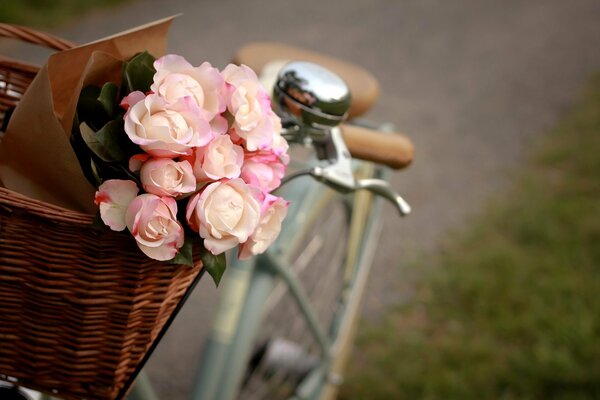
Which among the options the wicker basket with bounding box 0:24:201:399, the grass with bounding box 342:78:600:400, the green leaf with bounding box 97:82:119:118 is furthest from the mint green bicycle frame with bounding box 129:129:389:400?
the grass with bounding box 342:78:600:400

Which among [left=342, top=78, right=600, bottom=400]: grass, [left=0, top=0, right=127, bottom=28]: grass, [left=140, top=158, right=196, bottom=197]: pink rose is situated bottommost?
[left=342, top=78, right=600, bottom=400]: grass

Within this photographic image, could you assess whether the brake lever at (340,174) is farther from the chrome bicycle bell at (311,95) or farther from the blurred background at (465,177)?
the blurred background at (465,177)

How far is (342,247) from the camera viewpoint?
96.1 inches

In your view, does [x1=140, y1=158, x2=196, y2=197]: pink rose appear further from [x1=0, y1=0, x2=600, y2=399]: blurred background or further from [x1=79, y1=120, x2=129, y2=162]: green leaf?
[x1=0, y1=0, x2=600, y2=399]: blurred background

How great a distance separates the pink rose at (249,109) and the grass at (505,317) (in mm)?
1800

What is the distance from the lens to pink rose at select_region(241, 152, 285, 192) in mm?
864

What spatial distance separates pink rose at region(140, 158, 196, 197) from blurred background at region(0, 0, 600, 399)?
5.99 ft

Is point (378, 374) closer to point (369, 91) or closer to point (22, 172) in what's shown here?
point (369, 91)

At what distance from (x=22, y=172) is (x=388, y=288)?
2.39m

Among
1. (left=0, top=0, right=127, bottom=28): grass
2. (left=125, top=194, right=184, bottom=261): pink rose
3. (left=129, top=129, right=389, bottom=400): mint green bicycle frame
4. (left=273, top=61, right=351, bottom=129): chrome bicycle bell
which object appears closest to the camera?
(left=125, top=194, right=184, bottom=261): pink rose

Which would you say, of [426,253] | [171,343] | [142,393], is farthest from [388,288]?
[142,393]

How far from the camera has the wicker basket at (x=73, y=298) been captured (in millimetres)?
824

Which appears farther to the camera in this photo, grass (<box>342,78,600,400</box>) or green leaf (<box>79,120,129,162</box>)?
grass (<box>342,78,600,400</box>)

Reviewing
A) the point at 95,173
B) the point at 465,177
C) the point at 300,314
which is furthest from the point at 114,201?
the point at 465,177
